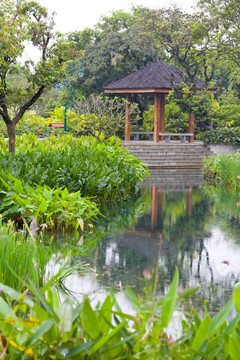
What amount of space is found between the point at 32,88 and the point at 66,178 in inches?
106

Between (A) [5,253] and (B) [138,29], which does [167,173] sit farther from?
(A) [5,253]

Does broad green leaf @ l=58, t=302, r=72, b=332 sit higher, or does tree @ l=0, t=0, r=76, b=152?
tree @ l=0, t=0, r=76, b=152

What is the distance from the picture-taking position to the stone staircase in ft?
78.4

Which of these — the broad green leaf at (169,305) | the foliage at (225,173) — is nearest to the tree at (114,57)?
the foliage at (225,173)

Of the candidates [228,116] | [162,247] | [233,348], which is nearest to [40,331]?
[233,348]

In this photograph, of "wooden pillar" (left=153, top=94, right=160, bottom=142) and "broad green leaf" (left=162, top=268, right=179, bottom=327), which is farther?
"wooden pillar" (left=153, top=94, right=160, bottom=142)

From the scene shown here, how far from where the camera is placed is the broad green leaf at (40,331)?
8.04 feet

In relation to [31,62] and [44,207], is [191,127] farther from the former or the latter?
[44,207]

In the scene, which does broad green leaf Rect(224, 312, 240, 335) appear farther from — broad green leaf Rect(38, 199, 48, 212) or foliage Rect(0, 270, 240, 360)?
broad green leaf Rect(38, 199, 48, 212)

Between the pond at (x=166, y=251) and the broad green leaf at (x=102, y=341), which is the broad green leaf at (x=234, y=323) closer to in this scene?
the pond at (x=166, y=251)

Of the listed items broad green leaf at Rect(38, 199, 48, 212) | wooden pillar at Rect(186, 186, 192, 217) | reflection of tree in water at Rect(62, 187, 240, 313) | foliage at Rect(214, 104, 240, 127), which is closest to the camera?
→ reflection of tree in water at Rect(62, 187, 240, 313)

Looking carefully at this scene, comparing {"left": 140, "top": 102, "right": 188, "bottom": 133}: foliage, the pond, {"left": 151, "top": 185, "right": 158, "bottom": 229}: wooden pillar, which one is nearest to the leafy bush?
{"left": 140, "top": 102, "right": 188, "bottom": 133}: foliage

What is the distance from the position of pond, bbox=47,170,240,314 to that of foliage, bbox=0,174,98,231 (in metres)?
0.57

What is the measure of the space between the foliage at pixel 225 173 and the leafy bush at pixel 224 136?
6.40 meters
